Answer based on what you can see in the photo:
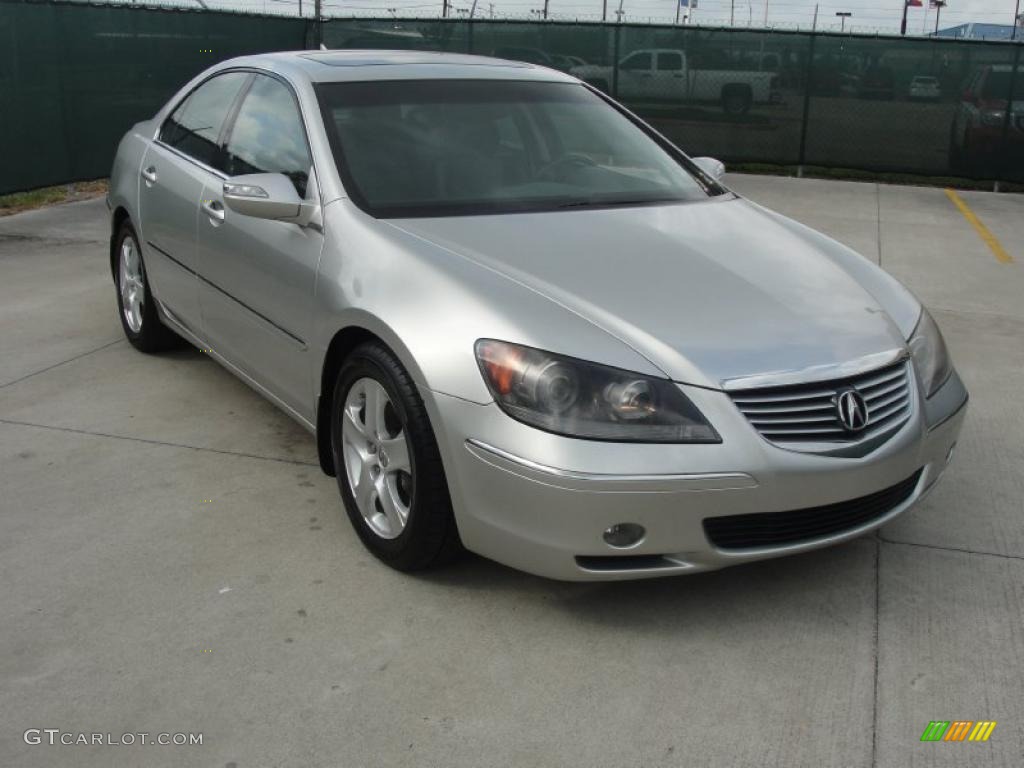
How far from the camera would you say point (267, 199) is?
3.81 metres

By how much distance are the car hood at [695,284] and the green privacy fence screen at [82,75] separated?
799 centimetres

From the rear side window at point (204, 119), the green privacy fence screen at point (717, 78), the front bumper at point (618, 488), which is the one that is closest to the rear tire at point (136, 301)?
the rear side window at point (204, 119)

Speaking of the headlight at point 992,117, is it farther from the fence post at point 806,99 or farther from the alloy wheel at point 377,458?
the alloy wheel at point 377,458

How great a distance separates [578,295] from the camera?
326cm

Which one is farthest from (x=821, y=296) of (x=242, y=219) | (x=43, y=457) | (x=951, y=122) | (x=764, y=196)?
(x=951, y=122)

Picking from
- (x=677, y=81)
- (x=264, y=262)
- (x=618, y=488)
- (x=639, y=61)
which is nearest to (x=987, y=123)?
(x=677, y=81)

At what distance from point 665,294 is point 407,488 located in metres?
0.98

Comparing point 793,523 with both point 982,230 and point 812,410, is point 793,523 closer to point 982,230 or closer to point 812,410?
point 812,410

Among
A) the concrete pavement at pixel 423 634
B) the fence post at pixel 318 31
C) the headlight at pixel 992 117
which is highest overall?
the fence post at pixel 318 31

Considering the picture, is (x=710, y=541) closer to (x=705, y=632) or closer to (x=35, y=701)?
(x=705, y=632)

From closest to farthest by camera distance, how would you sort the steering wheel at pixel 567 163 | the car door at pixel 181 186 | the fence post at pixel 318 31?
the steering wheel at pixel 567 163
the car door at pixel 181 186
the fence post at pixel 318 31

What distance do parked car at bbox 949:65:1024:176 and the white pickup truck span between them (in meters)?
2.30

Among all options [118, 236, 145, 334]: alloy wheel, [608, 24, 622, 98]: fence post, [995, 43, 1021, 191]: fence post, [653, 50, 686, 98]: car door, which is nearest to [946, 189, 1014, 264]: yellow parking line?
[995, 43, 1021, 191]: fence post

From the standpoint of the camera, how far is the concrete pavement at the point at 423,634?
274 centimetres
